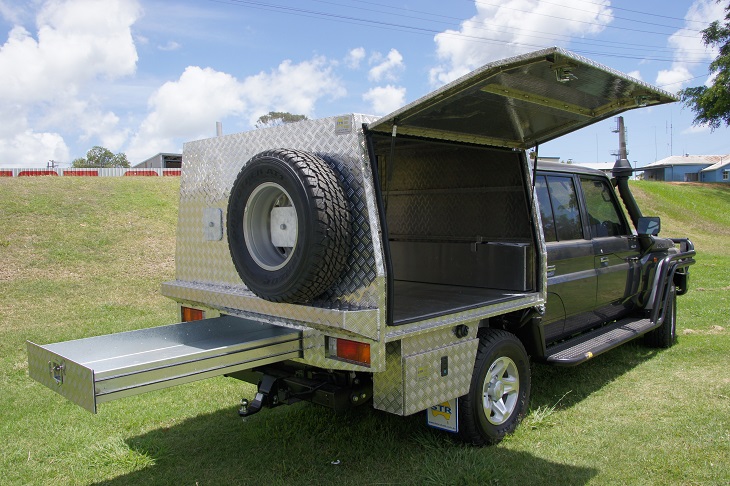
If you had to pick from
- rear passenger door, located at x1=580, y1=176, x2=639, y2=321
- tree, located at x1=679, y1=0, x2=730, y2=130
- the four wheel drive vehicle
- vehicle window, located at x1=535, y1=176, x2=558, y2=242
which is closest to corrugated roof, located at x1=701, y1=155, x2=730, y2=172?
tree, located at x1=679, y1=0, x2=730, y2=130

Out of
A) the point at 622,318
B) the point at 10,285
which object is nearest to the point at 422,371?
the point at 622,318

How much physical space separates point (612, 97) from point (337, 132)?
1926mm

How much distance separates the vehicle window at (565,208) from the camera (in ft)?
17.4

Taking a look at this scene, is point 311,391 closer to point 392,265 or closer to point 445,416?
point 445,416

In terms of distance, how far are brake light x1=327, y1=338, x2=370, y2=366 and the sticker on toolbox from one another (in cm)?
84

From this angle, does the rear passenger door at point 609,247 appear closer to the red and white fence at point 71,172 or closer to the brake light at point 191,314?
the brake light at point 191,314

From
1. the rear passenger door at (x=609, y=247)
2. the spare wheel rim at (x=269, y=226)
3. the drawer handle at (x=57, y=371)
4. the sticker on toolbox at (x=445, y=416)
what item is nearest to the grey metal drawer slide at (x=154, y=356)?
the drawer handle at (x=57, y=371)

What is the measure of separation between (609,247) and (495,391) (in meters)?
2.42

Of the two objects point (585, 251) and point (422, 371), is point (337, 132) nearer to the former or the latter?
point (422, 371)

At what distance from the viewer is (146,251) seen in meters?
13.2

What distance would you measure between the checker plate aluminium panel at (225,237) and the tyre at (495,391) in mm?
1088

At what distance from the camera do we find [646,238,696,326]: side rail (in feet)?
20.7

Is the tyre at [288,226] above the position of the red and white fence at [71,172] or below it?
below

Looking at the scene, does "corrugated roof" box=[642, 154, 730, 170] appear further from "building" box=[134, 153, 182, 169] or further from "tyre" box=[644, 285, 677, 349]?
"tyre" box=[644, 285, 677, 349]
